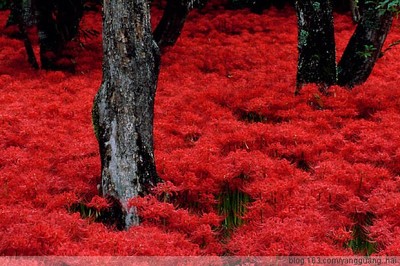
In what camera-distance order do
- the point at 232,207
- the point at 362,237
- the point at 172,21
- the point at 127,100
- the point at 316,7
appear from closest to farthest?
the point at 362,237 → the point at 127,100 → the point at 232,207 → the point at 316,7 → the point at 172,21

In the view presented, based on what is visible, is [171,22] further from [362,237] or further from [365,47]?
[362,237]

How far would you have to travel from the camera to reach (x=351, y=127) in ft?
21.8

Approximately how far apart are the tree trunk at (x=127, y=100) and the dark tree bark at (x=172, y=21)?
6.24 m

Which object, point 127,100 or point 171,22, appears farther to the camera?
point 171,22

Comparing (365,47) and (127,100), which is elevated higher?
(127,100)

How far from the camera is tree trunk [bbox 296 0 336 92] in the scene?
7844mm

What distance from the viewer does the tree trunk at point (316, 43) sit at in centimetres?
784

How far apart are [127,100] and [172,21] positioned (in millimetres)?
6537

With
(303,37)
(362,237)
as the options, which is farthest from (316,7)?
(362,237)

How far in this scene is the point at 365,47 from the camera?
8195mm

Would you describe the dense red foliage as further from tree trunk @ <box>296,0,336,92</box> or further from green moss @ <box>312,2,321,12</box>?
green moss @ <box>312,2,321,12</box>

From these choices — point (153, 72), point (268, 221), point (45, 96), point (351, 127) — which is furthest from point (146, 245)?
point (45, 96)

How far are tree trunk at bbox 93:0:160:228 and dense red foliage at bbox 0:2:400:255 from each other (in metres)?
0.25

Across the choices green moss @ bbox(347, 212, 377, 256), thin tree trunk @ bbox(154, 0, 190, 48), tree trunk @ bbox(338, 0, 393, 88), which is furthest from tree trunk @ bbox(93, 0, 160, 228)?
thin tree trunk @ bbox(154, 0, 190, 48)
